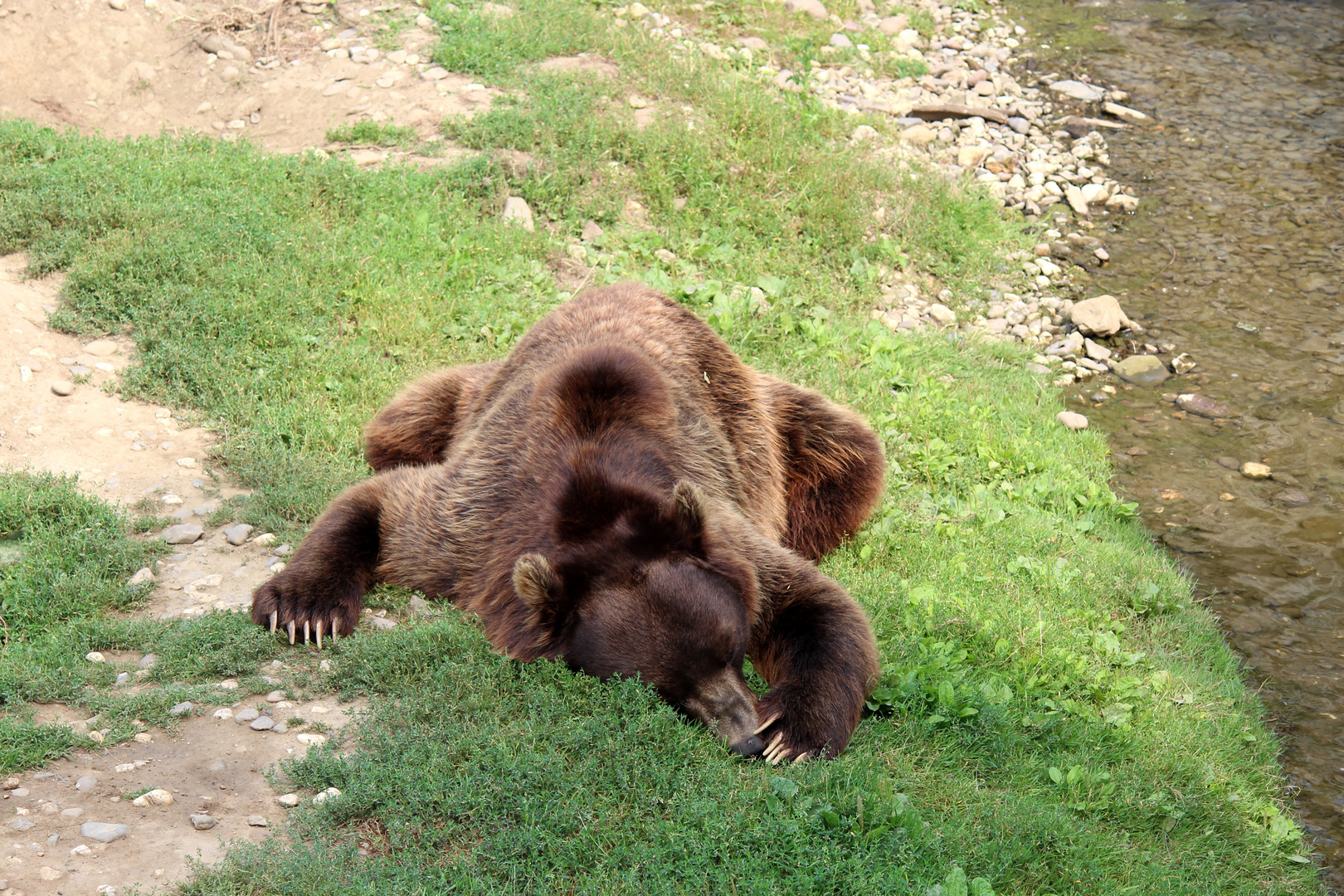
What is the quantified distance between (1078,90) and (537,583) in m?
10.3

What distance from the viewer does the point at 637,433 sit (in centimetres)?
416

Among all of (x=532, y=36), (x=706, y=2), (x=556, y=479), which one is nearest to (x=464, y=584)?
(x=556, y=479)

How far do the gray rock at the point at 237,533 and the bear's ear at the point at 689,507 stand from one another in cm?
213

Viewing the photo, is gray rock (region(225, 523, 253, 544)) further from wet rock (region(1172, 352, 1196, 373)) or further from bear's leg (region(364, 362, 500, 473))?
wet rock (region(1172, 352, 1196, 373))

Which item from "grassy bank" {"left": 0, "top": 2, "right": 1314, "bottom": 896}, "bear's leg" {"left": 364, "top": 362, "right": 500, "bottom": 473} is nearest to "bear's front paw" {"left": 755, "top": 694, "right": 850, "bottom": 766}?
"grassy bank" {"left": 0, "top": 2, "right": 1314, "bottom": 896}

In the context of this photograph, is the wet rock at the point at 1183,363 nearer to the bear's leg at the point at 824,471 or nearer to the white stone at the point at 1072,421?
the white stone at the point at 1072,421

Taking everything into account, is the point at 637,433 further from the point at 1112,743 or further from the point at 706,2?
the point at 706,2

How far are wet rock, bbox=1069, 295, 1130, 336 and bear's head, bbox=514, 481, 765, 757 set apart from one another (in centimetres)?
532

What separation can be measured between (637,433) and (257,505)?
190 cm

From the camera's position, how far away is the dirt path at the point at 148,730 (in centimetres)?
283

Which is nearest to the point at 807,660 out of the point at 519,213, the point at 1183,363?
the point at 519,213

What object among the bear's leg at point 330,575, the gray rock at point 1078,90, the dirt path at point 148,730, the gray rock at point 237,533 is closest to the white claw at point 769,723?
the dirt path at point 148,730

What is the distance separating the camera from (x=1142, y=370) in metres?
7.62

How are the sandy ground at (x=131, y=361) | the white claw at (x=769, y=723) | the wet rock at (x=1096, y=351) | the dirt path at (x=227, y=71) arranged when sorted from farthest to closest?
1. the dirt path at (x=227, y=71)
2. the wet rock at (x=1096, y=351)
3. the white claw at (x=769, y=723)
4. the sandy ground at (x=131, y=361)
